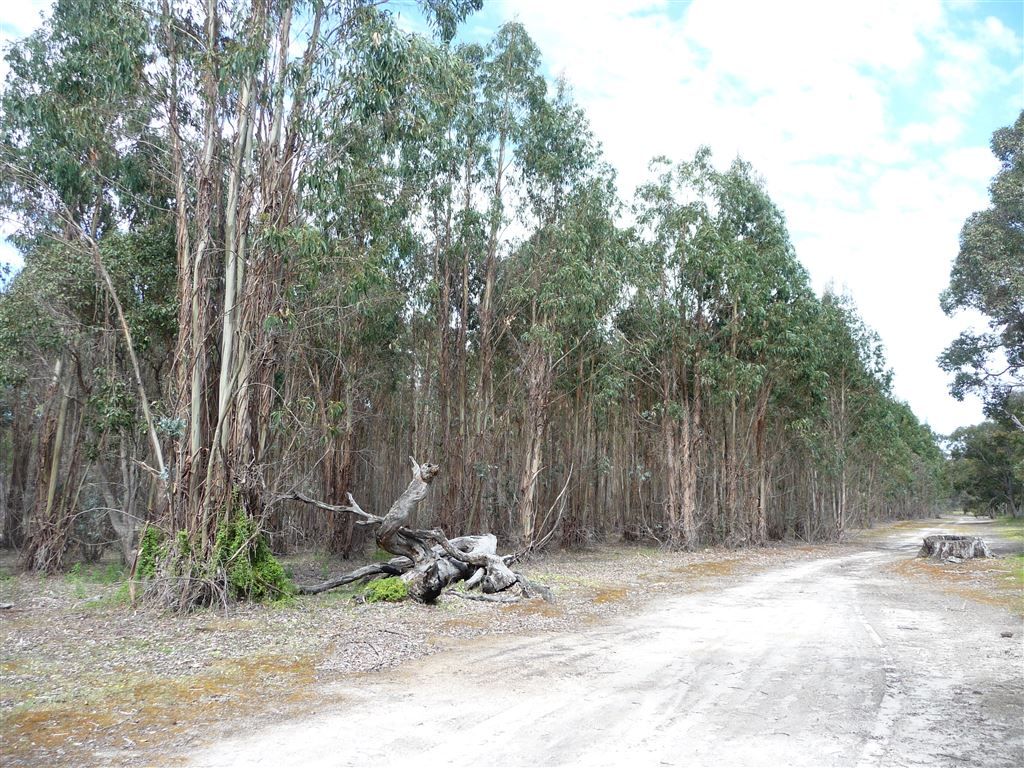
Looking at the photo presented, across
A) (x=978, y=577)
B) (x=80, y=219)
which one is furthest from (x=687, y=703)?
(x=80, y=219)

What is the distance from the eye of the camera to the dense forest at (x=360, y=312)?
37.3 feet

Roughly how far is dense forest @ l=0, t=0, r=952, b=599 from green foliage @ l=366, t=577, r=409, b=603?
191 cm

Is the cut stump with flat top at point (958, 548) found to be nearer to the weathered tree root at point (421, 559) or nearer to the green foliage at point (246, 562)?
the weathered tree root at point (421, 559)

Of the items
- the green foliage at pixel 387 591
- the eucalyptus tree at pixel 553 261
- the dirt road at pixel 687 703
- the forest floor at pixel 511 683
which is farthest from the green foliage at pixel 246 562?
the eucalyptus tree at pixel 553 261

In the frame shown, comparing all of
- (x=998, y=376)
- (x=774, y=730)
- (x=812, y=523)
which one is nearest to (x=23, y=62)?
(x=774, y=730)

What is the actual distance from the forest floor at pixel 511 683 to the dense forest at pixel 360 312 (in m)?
2.58

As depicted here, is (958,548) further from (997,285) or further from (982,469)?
(982,469)

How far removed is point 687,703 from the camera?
19.8 ft

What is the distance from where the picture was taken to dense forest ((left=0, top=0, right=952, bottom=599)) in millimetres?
11359

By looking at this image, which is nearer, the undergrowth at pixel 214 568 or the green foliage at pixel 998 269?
the undergrowth at pixel 214 568

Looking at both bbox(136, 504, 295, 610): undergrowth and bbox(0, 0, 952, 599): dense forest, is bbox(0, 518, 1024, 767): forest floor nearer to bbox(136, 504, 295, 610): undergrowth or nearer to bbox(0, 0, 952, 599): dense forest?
bbox(136, 504, 295, 610): undergrowth

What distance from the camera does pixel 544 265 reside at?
65.8 feet

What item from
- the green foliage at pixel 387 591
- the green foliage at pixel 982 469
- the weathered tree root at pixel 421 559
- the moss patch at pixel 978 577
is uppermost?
the green foliage at pixel 982 469

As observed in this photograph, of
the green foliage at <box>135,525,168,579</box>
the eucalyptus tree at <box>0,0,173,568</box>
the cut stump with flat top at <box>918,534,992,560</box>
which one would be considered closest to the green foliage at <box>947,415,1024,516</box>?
the cut stump with flat top at <box>918,534,992,560</box>
